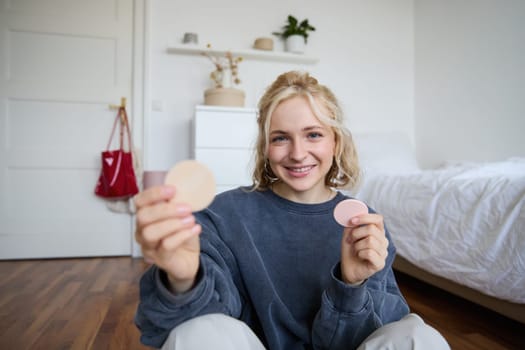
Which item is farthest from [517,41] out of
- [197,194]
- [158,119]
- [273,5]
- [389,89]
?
[197,194]

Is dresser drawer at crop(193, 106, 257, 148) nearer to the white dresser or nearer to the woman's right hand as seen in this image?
the white dresser

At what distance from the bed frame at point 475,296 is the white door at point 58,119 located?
6.72 ft

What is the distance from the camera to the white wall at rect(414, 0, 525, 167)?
2.64 m

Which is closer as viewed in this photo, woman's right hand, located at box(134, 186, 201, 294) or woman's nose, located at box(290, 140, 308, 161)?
woman's right hand, located at box(134, 186, 201, 294)

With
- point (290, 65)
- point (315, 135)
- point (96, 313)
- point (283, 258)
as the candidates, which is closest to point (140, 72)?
point (290, 65)

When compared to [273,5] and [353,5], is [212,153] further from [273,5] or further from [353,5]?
[353,5]

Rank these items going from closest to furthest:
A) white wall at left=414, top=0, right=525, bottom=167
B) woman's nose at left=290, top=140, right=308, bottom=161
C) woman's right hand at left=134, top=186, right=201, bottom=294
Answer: woman's right hand at left=134, top=186, right=201, bottom=294
woman's nose at left=290, top=140, right=308, bottom=161
white wall at left=414, top=0, right=525, bottom=167

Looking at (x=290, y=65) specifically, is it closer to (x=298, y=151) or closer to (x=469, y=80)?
(x=469, y=80)

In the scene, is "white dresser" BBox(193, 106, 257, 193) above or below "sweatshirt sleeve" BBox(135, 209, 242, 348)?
above

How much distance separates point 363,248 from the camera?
68 cm

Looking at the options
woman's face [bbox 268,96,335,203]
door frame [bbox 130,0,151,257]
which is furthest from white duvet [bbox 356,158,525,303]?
door frame [bbox 130,0,151,257]

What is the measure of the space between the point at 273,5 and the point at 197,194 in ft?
10.2

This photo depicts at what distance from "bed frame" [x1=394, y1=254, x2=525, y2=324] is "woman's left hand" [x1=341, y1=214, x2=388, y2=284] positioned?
1.04 m

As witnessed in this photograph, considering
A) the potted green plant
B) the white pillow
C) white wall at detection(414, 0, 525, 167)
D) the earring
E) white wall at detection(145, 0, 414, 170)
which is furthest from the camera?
the potted green plant
